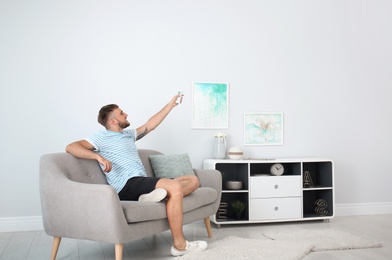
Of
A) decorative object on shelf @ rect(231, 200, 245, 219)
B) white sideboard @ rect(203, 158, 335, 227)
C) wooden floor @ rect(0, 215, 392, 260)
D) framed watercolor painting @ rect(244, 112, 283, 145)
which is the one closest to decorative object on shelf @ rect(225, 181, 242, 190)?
white sideboard @ rect(203, 158, 335, 227)

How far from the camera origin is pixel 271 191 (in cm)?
477

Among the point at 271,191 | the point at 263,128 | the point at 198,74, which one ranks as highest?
the point at 198,74

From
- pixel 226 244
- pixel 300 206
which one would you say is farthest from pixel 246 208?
pixel 226 244

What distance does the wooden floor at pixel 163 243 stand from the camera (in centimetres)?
349

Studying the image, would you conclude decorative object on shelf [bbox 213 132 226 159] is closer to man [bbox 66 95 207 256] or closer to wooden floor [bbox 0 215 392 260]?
wooden floor [bbox 0 215 392 260]

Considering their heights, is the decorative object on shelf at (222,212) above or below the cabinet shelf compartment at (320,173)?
below

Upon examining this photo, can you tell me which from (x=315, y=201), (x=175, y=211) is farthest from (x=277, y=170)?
(x=175, y=211)

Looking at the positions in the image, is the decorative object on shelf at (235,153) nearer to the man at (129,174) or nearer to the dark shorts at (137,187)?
the man at (129,174)

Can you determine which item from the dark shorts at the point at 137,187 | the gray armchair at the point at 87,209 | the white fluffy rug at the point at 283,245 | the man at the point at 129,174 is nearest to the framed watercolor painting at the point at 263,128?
the white fluffy rug at the point at 283,245

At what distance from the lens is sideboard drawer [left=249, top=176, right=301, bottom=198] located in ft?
15.5

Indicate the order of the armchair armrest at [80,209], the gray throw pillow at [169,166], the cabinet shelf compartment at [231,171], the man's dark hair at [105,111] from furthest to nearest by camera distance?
the cabinet shelf compartment at [231,171], the gray throw pillow at [169,166], the man's dark hair at [105,111], the armchair armrest at [80,209]

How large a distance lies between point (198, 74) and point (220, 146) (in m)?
0.78

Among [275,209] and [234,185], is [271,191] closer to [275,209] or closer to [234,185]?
[275,209]

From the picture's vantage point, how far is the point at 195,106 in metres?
4.98
